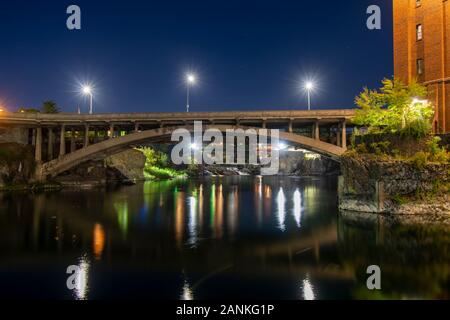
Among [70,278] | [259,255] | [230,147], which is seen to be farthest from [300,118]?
[230,147]

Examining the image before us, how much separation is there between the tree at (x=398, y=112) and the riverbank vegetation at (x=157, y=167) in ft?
176

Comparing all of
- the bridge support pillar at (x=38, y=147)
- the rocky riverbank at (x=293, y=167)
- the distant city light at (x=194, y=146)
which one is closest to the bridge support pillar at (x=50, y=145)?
the bridge support pillar at (x=38, y=147)

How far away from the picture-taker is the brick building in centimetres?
3316

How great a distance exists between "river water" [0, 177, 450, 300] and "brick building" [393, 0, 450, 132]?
16436mm

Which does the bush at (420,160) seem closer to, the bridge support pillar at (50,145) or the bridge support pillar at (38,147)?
Result: the bridge support pillar at (38,147)

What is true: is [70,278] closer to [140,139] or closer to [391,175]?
[391,175]

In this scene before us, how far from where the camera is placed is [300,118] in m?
41.0

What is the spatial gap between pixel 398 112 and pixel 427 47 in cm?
1197

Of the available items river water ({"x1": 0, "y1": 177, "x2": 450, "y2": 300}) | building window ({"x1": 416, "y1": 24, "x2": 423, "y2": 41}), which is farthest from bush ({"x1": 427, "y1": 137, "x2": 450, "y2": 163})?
building window ({"x1": 416, "y1": 24, "x2": 423, "y2": 41})

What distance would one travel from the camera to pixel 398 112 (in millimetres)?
27297

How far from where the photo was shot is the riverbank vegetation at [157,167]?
251 feet

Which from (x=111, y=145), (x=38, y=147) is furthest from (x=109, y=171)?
(x=111, y=145)

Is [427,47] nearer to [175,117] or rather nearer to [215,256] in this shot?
[175,117]
